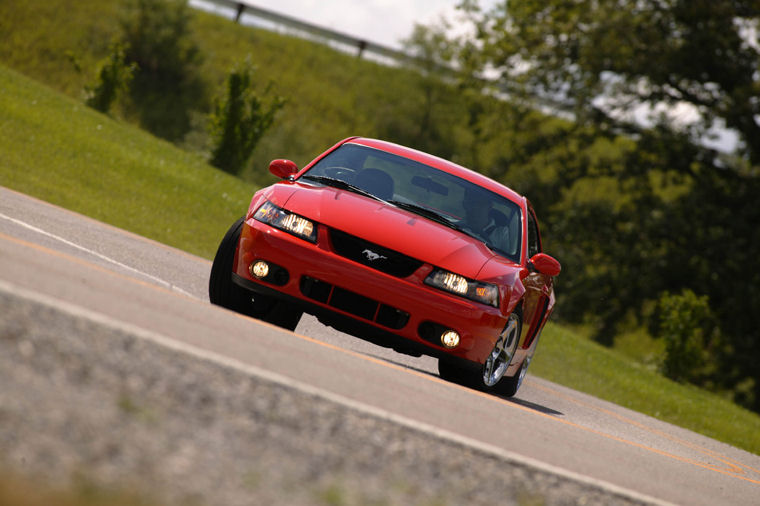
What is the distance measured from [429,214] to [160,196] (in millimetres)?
14520

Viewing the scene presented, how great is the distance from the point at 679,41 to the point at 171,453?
1021 inches

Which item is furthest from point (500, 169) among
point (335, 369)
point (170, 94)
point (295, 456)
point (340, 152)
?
point (295, 456)

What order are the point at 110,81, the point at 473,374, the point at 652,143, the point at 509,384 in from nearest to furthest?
the point at 473,374 < the point at 509,384 < the point at 652,143 < the point at 110,81

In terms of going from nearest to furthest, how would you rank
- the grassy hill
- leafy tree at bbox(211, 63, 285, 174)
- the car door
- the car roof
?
the car door
the car roof
the grassy hill
leafy tree at bbox(211, 63, 285, 174)

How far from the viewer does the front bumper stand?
7.31 meters

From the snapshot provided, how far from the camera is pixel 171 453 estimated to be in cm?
356

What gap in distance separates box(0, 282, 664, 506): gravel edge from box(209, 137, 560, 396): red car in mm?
2253

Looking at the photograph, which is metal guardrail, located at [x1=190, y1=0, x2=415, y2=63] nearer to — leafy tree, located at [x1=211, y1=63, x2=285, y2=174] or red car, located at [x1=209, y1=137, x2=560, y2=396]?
leafy tree, located at [x1=211, y1=63, x2=285, y2=174]

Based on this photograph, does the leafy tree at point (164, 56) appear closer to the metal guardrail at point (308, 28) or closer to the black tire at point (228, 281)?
the metal guardrail at point (308, 28)

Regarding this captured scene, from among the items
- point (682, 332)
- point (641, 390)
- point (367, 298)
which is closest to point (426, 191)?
point (367, 298)

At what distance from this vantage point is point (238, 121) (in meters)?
30.5

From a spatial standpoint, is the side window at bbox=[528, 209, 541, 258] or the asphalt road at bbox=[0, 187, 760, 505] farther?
the side window at bbox=[528, 209, 541, 258]

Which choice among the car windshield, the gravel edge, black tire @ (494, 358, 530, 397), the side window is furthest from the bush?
the gravel edge

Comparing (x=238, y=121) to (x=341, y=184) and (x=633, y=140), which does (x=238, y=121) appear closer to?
(x=633, y=140)
